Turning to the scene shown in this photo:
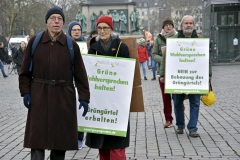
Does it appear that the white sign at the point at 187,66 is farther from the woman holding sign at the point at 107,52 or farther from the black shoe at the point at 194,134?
the woman holding sign at the point at 107,52

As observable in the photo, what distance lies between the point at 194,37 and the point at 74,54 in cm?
407

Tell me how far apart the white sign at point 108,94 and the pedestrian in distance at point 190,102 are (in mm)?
3192

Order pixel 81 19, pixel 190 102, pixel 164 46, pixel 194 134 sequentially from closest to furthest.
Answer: pixel 194 134 < pixel 190 102 < pixel 164 46 < pixel 81 19

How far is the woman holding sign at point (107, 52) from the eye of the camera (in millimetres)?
6824

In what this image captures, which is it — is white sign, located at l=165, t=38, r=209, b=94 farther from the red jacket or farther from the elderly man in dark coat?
the red jacket

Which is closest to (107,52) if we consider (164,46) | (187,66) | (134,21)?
(187,66)

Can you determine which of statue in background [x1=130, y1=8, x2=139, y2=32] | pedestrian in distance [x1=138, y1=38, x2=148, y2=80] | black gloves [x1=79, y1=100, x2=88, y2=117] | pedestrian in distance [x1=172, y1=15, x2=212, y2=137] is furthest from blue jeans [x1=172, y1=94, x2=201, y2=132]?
statue in background [x1=130, y1=8, x2=139, y2=32]

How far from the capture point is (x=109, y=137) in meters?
6.91

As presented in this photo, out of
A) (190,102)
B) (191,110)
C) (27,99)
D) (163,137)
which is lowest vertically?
(163,137)

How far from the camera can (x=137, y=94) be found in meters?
7.11

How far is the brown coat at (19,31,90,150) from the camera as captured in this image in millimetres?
6508

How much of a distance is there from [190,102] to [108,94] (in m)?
3.45

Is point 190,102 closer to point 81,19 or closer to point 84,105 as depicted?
point 84,105

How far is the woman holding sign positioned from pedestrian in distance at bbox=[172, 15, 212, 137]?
126 inches
